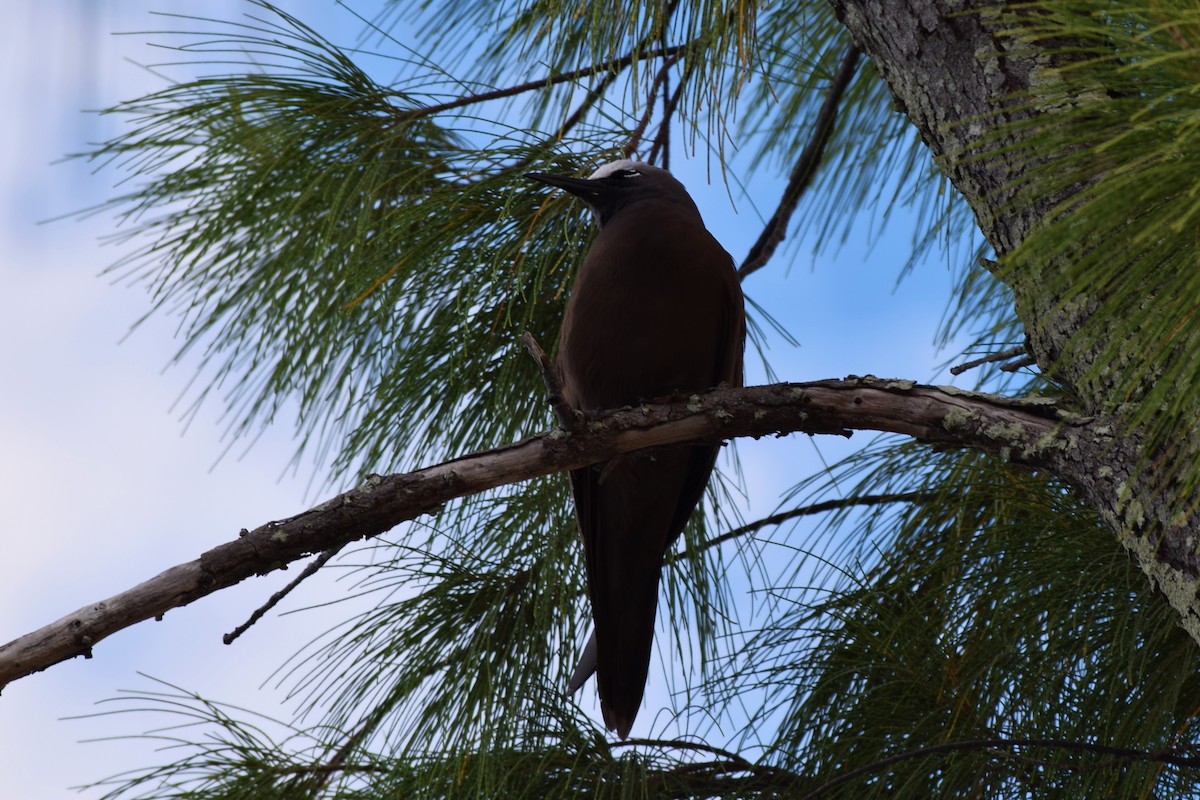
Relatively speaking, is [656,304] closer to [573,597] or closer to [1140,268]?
[573,597]

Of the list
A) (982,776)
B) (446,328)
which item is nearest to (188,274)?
(446,328)

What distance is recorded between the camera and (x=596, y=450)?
1528 mm

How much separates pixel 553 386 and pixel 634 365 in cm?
59

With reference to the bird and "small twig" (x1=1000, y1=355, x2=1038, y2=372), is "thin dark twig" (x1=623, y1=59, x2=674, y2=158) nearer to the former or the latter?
the bird

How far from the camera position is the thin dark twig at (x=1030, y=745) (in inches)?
55.3

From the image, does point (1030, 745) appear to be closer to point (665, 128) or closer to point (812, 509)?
point (812, 509)

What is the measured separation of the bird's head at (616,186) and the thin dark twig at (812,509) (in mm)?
617

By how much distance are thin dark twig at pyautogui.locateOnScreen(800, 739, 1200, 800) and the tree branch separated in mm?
379

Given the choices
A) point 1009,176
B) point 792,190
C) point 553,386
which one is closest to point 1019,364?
point 1009,176

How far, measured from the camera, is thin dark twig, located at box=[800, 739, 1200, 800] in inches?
55.3

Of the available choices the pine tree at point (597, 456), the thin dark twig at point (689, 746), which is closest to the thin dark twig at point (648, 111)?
the pine tree at point (597, 456)

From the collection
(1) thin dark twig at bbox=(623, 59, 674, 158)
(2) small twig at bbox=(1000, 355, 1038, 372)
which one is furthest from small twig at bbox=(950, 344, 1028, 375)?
(1) thin dark twig at bbox=(623, 59, 674, 158)

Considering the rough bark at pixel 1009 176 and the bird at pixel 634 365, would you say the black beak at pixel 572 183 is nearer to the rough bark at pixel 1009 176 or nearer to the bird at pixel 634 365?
the bird at pixel 634 365

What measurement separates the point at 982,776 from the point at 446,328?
3.64ft
